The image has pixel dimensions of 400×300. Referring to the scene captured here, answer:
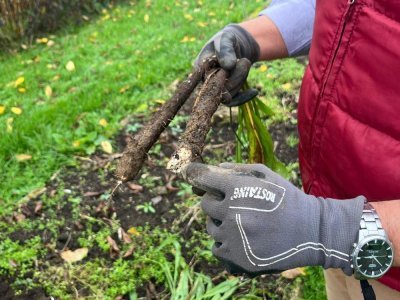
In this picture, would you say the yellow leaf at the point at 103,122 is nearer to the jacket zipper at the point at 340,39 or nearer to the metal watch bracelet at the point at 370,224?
the jacket zipper at the point at 340,39

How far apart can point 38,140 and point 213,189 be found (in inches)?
102

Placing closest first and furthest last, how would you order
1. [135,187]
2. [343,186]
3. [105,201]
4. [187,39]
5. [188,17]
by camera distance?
[343,186]
[105,201]
[135,187]
[187,39]
[188,17]

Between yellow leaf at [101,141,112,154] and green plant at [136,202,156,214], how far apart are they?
2.07 feet

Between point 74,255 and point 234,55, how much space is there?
143 centimetres

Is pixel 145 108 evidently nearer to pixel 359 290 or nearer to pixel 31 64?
pixel 31 64

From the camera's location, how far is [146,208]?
114 inches

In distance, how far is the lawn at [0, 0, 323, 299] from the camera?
2434 mm

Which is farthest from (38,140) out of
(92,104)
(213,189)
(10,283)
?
(213,189)

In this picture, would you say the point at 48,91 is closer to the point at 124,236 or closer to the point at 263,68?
the point at 263,68

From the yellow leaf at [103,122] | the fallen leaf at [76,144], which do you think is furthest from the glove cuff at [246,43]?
the yellow leaf at [103,122]

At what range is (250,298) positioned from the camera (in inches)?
91.2

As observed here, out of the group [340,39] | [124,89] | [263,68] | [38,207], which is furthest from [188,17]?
[340,39]

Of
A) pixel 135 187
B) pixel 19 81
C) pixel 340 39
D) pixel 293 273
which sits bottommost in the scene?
pixel 293 273

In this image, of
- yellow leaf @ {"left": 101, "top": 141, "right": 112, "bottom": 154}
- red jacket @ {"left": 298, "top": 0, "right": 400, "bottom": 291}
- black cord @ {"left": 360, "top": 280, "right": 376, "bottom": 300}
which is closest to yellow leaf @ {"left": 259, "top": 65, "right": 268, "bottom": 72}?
yellow leaf @ {"left": 101, "top": 141, "right": 112, "bottom": 154}
